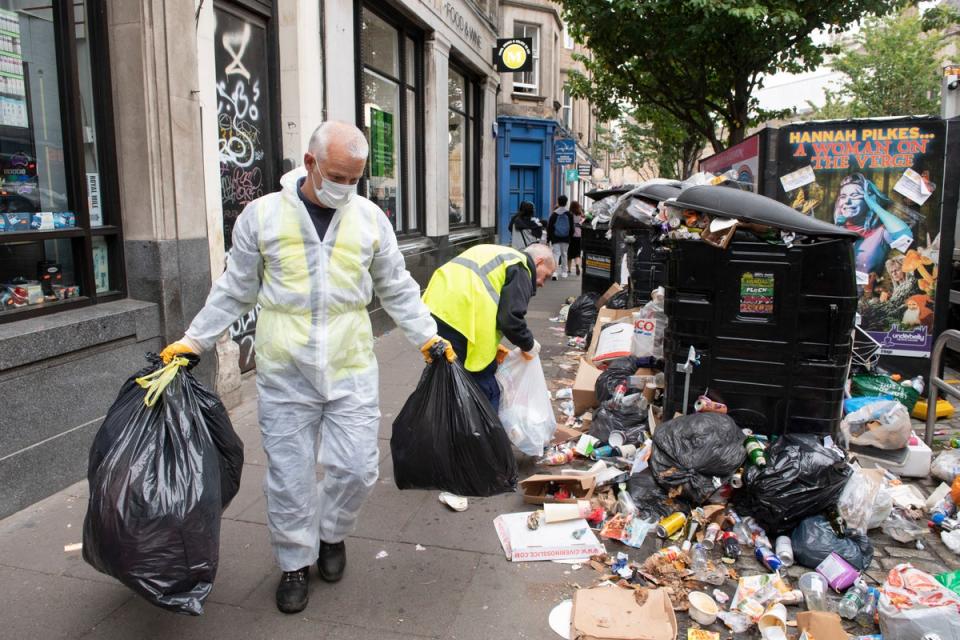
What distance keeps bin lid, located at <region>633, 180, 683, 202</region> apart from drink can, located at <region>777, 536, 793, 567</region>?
3.26 metres

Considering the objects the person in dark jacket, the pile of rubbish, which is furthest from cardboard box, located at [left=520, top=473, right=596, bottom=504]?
the person in dark jacket

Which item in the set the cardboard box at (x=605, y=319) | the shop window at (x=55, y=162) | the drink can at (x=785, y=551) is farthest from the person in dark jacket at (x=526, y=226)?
the drink can at (x=785, y=551)

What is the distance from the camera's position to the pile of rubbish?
278 centimetres

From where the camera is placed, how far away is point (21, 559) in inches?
127

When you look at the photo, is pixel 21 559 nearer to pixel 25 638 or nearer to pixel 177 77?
pixel 25 638

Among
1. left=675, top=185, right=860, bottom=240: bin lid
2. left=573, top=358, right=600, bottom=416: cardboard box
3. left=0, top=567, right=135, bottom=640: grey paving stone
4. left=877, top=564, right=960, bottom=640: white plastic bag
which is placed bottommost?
left=0, top=567, right=135, bottom=640: grey paving stone

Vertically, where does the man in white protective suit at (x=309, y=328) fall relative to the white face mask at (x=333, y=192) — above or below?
below

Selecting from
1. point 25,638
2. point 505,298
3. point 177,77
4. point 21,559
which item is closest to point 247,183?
point 177,77

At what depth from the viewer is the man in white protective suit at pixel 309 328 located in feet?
8.77

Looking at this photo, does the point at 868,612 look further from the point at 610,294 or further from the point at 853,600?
the point at 610,294

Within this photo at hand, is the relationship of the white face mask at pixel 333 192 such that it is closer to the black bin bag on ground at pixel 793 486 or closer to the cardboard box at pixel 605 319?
the black bin bag on ground at pixel 793 486

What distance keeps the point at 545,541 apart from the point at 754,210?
2.14m

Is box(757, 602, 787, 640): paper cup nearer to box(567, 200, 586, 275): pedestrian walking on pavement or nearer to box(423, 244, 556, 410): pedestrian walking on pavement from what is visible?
box(423, 244, 556, 410): pedestrian walking on pavement

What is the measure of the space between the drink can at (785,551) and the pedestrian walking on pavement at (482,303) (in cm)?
164
